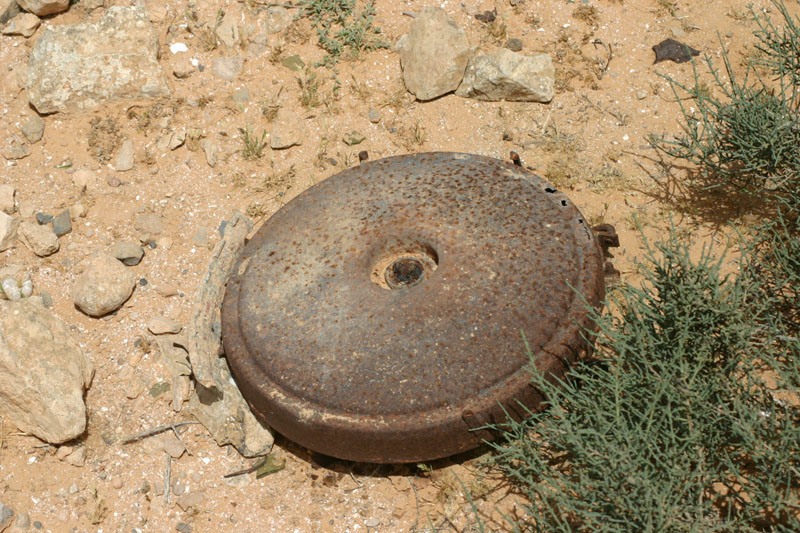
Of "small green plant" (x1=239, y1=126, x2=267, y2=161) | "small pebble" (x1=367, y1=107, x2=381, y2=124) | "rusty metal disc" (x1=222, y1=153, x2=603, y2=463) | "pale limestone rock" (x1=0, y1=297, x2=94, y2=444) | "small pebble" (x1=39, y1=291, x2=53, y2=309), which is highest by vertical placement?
"rusty metal disc" (x1=222, y1=153, x2=603, y2=463)

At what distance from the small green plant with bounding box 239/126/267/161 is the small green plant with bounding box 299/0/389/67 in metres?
0.77

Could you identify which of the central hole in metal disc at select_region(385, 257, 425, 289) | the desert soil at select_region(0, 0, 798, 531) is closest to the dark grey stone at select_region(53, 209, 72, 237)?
the desert soil at select_region(0, 0, 798, 531)

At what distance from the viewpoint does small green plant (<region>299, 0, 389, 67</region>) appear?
535 centimetres

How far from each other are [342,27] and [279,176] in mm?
1401

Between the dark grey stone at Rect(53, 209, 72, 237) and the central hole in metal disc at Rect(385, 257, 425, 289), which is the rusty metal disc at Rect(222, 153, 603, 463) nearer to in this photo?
the central hole in metal disc at Rect(385, 257, 425, 289)

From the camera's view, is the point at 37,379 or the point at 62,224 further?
the point at 62,224

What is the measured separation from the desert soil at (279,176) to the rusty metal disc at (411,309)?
445 mm

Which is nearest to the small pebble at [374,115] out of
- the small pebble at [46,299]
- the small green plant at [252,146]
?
the small green plant at [252,146]

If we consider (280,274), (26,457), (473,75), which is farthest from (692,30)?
(26,457)

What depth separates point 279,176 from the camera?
15.7ft

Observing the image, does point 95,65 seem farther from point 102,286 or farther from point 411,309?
point 411,309

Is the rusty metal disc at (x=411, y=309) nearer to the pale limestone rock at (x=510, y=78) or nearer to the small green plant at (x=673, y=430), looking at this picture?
the small green plant at (x=673, y=430)

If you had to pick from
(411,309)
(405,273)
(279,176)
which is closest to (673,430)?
(411,309)

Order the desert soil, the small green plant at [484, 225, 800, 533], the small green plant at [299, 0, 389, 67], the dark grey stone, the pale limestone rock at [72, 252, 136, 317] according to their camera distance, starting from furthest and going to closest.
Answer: the small green plant at [299, 0, 389, 67]
the dark grey stone
the pale limestone rock at [72, 252, 136, 317]
the desert soil
the small green plant at [484, 225, 800, 533]
